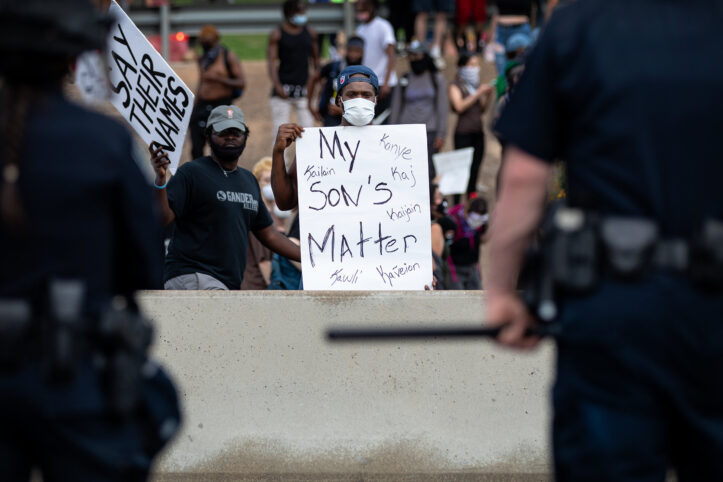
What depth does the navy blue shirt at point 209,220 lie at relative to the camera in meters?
6.82

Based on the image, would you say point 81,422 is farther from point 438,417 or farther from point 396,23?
point 396,23

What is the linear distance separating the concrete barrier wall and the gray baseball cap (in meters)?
1.16

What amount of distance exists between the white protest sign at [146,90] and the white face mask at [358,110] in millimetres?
1110

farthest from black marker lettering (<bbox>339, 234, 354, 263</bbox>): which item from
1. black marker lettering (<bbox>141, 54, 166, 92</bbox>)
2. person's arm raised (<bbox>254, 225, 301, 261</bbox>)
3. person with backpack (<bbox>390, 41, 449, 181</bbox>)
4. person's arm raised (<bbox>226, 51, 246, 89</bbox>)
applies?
person's arm raised (<bbox>226, 51, 246, 89</bbox>)

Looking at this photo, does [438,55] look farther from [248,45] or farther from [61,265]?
[61,265]

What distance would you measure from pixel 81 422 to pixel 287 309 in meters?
3.31

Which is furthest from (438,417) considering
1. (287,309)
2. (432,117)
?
(432,117)

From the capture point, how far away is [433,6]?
50.2ft

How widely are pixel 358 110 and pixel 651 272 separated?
4.21m

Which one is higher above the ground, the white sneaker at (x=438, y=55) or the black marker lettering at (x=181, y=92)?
the white sneaker at (x=438, y=55)

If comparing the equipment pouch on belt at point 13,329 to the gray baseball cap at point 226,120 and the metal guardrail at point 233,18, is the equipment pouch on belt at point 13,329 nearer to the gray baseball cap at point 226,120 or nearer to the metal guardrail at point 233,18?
the gray baseball cap at point 226,120

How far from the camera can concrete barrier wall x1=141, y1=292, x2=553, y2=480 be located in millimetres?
6289

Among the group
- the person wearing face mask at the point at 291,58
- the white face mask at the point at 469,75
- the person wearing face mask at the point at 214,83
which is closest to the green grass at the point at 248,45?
the person wearing face mask at the point at 291,58

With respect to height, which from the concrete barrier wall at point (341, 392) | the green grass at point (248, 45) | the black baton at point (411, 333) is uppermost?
the green grass at point (248, 45)
